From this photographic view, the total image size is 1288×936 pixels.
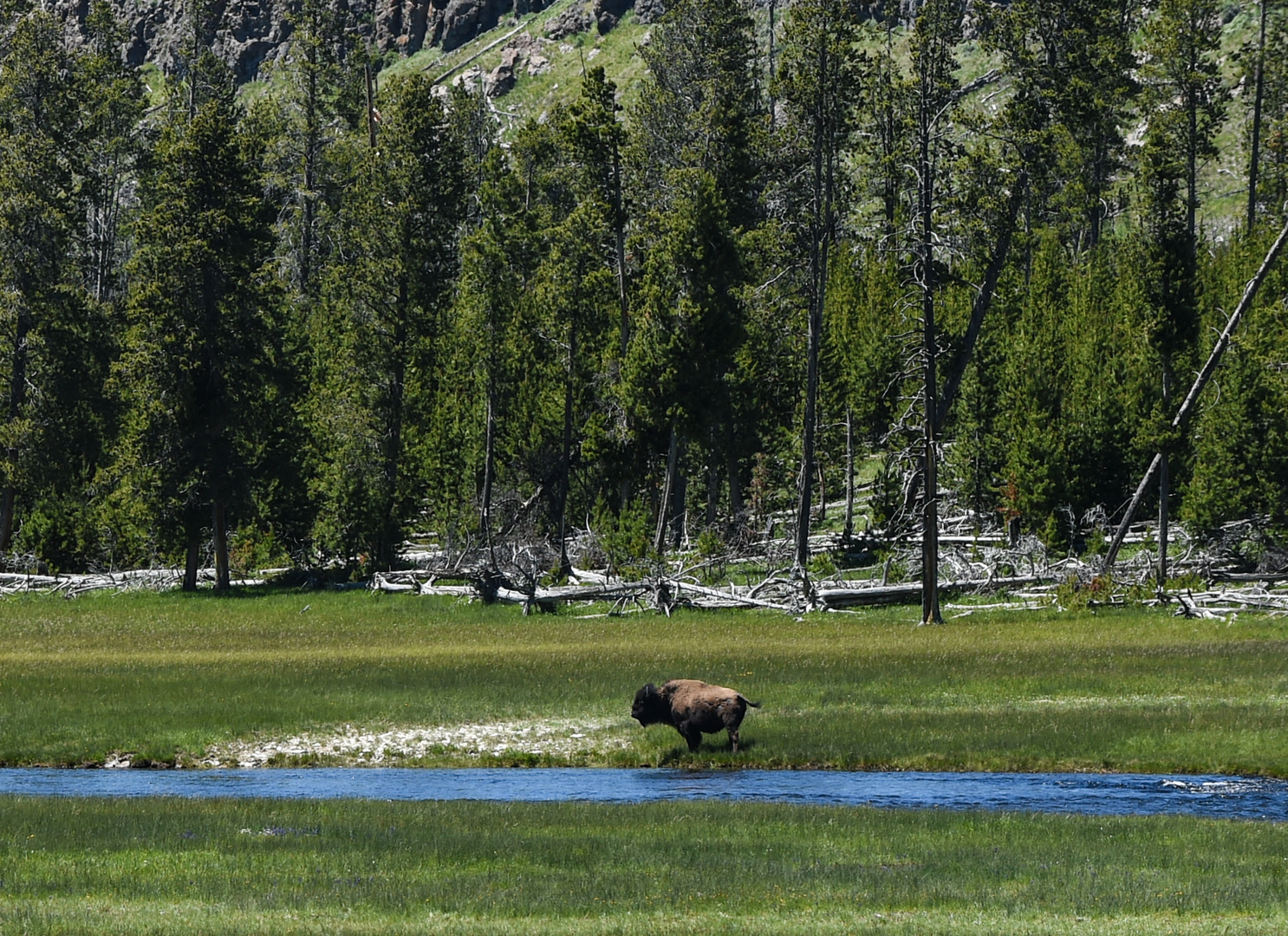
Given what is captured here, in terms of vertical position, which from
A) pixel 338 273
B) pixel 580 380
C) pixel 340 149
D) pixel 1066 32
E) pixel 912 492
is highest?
pixel 340 149

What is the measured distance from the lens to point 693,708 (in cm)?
2447

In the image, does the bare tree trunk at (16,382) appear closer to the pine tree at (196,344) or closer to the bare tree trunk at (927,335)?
the pine tree at (196,344)

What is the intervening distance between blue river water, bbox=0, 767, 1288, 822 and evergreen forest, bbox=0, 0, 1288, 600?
21961 millimetres

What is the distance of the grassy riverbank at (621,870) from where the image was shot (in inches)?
513

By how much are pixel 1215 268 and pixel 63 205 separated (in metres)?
52.3

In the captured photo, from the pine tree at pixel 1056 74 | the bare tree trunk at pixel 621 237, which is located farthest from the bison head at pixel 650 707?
the bare tree trunk at pixel 621 237

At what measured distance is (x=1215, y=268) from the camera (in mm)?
69125

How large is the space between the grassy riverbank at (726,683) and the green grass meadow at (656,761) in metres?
0.10

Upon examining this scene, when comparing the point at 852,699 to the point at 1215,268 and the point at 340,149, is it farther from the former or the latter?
the point at 340,149

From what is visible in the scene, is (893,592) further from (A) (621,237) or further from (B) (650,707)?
(B) (650,707)

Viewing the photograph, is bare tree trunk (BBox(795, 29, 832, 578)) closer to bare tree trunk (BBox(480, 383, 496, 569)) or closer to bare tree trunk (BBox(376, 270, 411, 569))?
bare tree trunk (BBox(480, 383, 496, 569))

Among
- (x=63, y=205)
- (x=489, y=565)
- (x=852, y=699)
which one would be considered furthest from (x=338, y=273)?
(x=852, y=699)

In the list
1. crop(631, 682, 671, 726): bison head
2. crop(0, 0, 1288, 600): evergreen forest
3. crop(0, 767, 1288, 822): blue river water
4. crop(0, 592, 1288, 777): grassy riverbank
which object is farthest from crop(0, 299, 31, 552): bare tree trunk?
crop(631, 682, 671, 726): bison head

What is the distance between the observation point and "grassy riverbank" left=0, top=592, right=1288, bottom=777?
24844 mm
